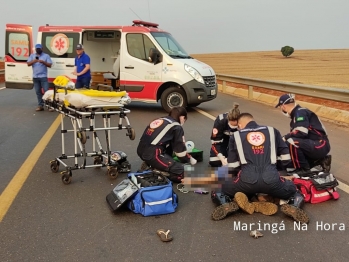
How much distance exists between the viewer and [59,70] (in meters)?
13.0

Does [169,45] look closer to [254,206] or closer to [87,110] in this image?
[87,110]

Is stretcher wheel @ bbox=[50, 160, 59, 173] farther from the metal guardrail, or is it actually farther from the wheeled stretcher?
the metal guardrail

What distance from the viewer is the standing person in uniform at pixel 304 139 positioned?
5.78 metres

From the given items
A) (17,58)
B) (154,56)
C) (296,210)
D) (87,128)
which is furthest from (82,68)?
(296,210)

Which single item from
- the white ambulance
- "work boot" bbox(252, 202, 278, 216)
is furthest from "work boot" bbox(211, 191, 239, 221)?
the white ambulance

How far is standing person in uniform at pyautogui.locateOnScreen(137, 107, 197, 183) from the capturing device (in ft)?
→ 18.4

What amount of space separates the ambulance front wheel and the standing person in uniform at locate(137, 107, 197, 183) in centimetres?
648

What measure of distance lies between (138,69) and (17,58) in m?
4.13

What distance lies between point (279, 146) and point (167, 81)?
7605 millimetres

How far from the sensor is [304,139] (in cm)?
588

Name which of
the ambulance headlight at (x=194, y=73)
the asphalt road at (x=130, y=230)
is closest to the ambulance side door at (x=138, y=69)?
the ambulance headlight at (x=194, y=73)

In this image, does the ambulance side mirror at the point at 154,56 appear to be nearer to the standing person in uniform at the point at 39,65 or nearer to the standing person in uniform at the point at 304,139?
the standing person in uniform at the point at 39,65

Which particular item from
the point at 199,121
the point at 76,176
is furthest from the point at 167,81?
the point at 76,176

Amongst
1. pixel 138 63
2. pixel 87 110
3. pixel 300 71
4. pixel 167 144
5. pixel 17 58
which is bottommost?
pixel 167 144
